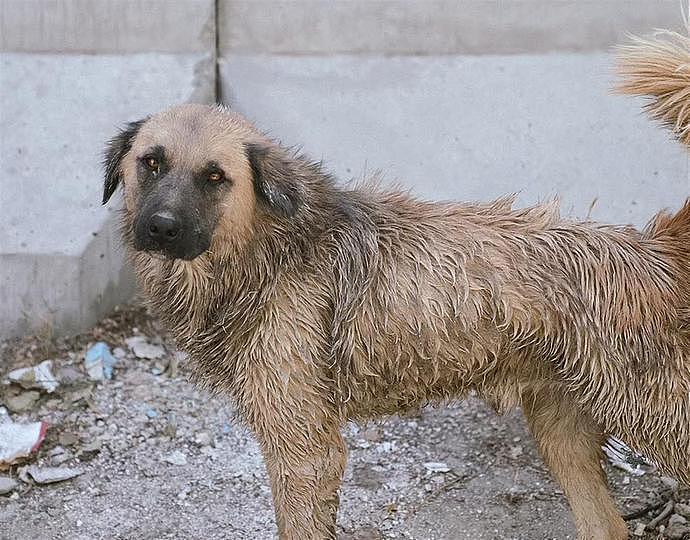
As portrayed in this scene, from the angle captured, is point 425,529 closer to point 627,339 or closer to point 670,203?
point 627,339

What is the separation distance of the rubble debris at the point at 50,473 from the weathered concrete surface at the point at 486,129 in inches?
87.3

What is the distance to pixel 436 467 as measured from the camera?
497cm

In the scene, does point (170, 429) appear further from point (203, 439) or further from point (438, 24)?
point (438, 24)

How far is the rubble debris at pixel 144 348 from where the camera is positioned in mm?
5633

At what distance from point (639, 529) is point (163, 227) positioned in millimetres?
2524

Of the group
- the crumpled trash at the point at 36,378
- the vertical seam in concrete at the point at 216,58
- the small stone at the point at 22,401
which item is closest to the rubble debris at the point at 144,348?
the crumpled trash at the point at 36,378

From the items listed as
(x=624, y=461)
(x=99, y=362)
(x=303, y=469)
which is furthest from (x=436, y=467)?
(x=99, y=362)

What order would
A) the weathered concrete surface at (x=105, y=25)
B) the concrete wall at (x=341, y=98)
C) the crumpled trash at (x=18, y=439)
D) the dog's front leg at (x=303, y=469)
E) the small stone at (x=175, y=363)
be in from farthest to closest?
A: the weathered concrete surface at (x=105, y=25), the concrete wall at (x=341, y=98), the small stone at (x=175, y=363), the crumpled trash at (x=18, y=439), the dog's front leg at (x=303, y=469)

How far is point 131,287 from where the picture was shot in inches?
233

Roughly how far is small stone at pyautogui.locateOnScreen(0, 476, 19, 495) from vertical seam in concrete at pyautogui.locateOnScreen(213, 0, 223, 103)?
256 cm

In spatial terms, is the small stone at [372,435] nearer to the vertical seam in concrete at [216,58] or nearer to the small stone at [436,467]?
the small stone at [436,467]

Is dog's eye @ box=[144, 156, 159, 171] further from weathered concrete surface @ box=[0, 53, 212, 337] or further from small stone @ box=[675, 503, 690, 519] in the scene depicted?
small stone @ box=[675, 503, 690, 519]

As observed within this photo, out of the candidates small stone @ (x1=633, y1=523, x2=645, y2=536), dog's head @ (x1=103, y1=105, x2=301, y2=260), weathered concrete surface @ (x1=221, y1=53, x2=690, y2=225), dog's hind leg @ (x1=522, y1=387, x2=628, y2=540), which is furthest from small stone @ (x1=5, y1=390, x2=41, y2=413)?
small stone @ (x1=633, y1=523, x2=645, y2=536)

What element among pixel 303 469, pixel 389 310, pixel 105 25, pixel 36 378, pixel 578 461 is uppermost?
pixel 105 25
